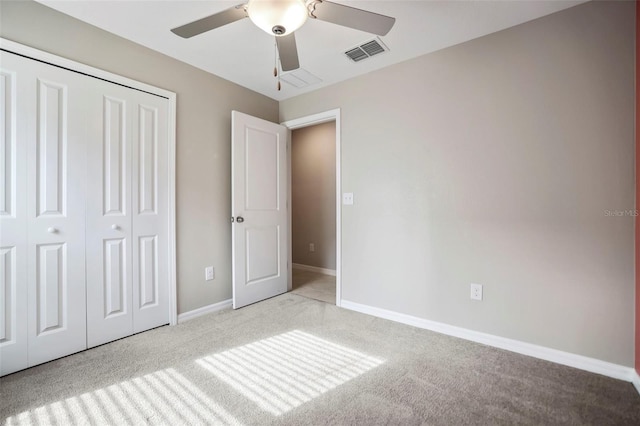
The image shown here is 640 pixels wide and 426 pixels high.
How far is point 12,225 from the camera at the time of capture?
176 cm

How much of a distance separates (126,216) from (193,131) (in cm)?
96

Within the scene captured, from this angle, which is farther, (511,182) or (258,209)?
(258,209)

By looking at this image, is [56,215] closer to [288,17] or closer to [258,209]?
[258,209]

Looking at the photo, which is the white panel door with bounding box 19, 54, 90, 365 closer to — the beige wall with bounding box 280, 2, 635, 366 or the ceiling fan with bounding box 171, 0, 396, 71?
the ceiling fan with bounding box 171, 0, 396, 71

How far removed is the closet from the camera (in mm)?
1768

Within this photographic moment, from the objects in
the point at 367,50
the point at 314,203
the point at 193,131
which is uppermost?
the point at 367,50

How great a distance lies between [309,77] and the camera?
2867mm

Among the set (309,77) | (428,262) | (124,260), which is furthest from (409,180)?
(124,260)

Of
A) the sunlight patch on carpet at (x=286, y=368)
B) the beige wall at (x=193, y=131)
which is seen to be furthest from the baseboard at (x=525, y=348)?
the beige wall at (x=193, y=131)

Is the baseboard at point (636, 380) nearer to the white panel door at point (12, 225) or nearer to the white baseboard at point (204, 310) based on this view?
the white baseboard at point (204, 310)

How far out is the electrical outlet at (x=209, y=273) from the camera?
9.21 feet

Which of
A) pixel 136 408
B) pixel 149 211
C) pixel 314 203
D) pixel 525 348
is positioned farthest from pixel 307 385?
pixel 314 203

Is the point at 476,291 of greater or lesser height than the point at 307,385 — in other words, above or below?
above

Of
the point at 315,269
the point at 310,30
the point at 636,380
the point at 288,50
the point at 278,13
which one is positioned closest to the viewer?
the point at 278,13
